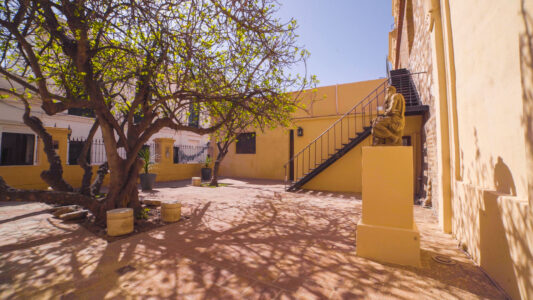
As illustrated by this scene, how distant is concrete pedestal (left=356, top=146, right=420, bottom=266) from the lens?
117 inches

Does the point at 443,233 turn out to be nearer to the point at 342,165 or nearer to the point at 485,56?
the point at 485,56

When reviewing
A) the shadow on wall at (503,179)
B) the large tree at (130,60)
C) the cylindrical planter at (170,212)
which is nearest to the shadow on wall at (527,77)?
the shadow on wall at (503,179)

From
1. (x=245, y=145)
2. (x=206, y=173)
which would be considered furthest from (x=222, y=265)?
(x=245, y=145)

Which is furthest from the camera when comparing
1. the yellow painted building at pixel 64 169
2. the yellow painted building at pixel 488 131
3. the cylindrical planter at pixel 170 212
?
the yellow painted building at pixel 64 169

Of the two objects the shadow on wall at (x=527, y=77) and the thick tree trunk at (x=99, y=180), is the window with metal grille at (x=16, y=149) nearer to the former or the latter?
the thick tree trunk at (x=99, y=180)

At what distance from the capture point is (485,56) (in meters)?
2.73

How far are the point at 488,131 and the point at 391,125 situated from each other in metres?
1.04

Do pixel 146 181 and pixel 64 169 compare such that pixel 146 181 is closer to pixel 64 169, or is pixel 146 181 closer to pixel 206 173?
pixel 64 169

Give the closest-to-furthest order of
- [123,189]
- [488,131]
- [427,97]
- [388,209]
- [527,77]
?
1. [527,77]
2. [488,131]
3. [388,209]
4. [123,189]
5. [427,97]

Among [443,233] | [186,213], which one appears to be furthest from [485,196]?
[186,213]

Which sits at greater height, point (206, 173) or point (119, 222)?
point (206, 173)

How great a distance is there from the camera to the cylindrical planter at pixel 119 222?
12.8 ft

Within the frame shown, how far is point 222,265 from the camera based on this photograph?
288 cm

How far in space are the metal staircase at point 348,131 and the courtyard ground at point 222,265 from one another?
4085mm
